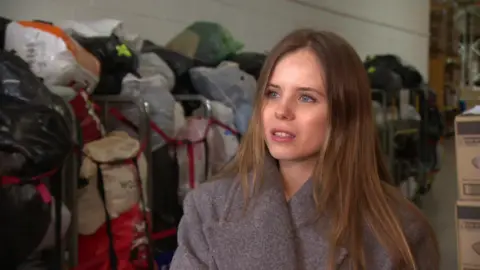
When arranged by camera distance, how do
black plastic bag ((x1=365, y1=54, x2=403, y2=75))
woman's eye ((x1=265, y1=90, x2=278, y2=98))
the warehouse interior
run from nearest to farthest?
woman's eye ((x1=265, y1=90, x2=278, y2=98))
the warehouse interior
black plastic bag ((x1=365, y1=54, x2=403, y2=75))

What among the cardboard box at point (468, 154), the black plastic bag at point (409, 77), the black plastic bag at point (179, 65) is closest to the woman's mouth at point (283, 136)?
the cardboard box at point (468, 154)

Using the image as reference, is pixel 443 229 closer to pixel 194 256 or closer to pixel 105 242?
pixel 105 242

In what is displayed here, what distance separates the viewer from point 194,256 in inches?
49.4

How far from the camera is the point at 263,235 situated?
1223 millimetres

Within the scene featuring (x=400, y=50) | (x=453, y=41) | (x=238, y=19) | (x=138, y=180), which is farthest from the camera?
(x=453, y=41)

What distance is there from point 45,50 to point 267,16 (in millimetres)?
3480

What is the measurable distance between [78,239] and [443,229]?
10.9 feet

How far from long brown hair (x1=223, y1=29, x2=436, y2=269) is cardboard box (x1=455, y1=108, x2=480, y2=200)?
628 millimetres

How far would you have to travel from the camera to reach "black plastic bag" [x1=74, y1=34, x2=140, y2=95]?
9.70 feet

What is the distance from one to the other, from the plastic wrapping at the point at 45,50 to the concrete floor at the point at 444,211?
200 cm

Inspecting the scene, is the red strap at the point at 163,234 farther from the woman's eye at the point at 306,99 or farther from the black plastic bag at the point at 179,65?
the woman's eye at the point at 306,99

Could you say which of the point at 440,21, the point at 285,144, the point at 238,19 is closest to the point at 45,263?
the point at 285,144

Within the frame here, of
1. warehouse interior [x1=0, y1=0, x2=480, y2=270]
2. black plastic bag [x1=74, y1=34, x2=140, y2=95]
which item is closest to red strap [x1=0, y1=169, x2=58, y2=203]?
warehouse interior [x1=0, y1=0, x2=480, y2=270]

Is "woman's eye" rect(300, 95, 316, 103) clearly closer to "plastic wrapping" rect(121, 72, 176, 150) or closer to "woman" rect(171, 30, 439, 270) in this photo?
"woman" rect(171, 30, 439, 270)
